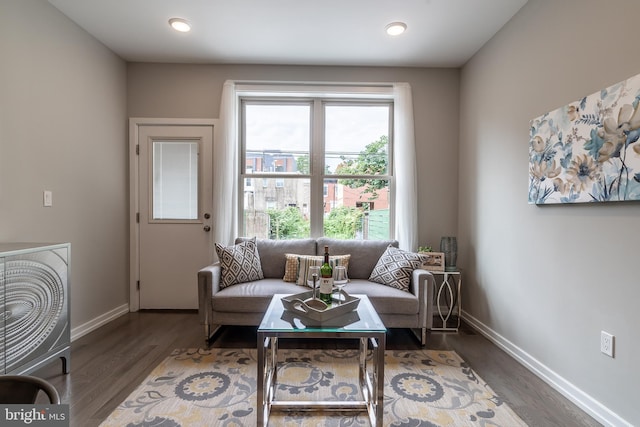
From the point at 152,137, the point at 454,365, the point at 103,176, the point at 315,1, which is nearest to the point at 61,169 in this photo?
the point at 103,176

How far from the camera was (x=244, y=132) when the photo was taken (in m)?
3.56

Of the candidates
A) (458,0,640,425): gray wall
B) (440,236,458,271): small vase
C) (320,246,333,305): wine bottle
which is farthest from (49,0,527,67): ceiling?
(320,246,333,305): wine bottle

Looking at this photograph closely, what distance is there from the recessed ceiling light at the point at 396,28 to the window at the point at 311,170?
0.88 metres

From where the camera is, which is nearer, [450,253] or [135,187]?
[450,253]

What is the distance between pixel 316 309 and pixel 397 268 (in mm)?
1291

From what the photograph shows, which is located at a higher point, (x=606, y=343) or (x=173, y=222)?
(x=173, y=222)

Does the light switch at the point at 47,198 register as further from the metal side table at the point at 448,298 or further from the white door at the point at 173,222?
the metal side table at the point at 448,298

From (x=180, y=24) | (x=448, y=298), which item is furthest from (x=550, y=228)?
(x=180, y=24)

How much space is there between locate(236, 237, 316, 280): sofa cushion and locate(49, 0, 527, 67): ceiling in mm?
Answer: 1868

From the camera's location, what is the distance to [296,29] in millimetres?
2742

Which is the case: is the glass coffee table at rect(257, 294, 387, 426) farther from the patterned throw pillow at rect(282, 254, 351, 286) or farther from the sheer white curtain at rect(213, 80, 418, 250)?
the sheer white curtain at rect(213, 80, 418, 250)

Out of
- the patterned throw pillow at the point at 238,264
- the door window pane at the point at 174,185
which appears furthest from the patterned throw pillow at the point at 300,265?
the door window pane at the point at 174,185

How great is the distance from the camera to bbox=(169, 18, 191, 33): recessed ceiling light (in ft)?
8.62

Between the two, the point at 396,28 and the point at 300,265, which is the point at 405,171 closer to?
the point at 396,28
